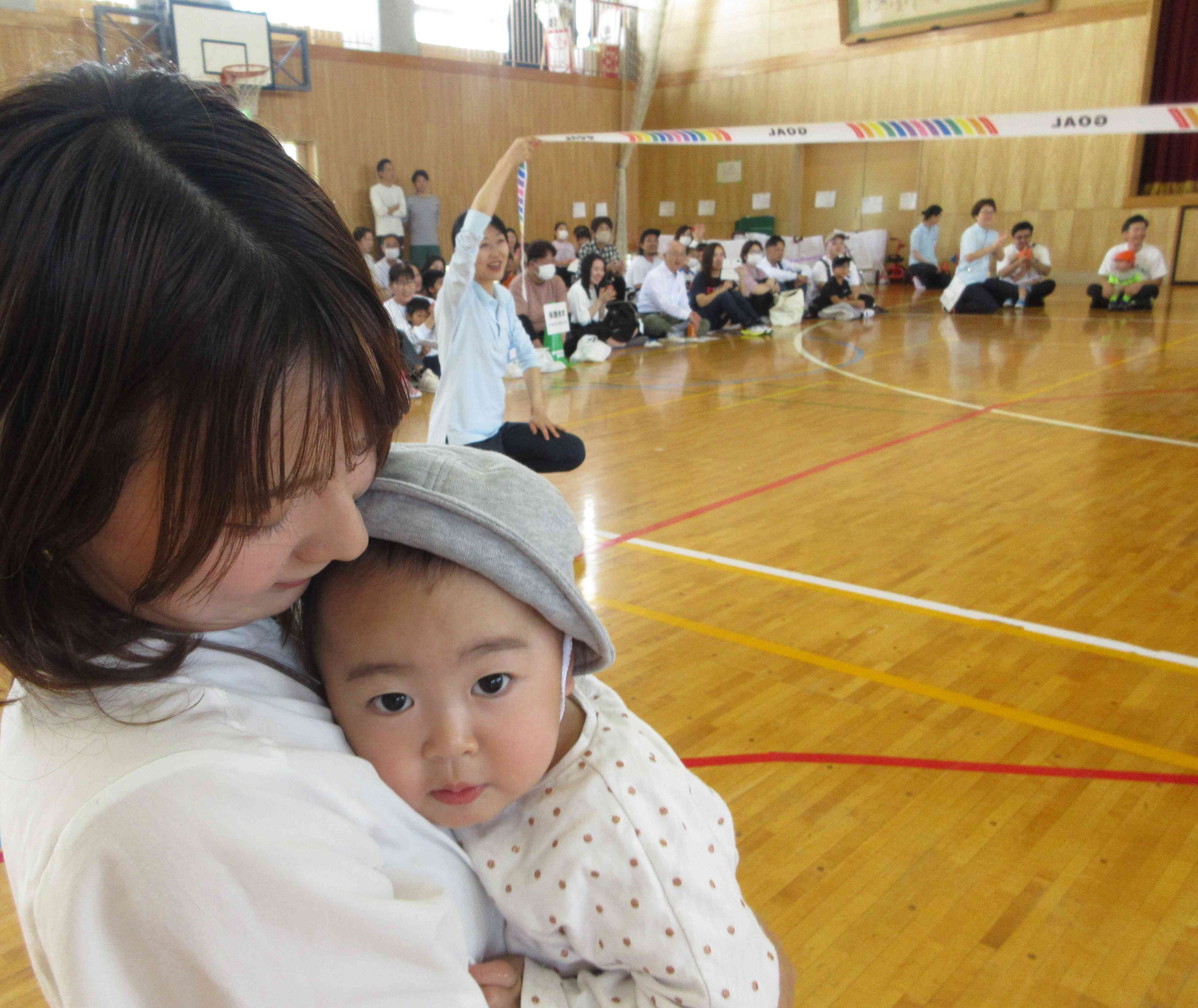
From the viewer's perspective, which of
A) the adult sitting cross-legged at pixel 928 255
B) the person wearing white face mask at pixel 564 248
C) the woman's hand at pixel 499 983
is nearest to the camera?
the woman's hand at pixel 499 983

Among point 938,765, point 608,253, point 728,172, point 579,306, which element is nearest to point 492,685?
point 938,765

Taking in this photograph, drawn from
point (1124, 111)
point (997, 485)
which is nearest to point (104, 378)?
point (997, 485)

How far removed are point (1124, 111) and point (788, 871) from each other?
211 inches

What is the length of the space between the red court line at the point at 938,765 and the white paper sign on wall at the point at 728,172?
1669 centimetres

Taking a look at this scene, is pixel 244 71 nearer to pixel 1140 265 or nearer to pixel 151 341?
pixel 1140 265

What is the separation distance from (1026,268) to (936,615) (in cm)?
1071

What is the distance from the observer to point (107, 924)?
1.57 feet

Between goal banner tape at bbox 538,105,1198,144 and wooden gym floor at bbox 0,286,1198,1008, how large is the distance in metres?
1.73

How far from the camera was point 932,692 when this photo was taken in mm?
2674

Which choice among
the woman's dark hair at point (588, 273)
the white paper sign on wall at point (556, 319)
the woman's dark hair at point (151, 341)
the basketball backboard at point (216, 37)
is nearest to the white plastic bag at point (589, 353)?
the white paper sign on wall at point (556, 319)

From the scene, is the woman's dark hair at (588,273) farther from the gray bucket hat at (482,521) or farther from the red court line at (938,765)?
the gray bucket hat at (482,521)

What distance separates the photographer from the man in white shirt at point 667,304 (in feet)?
34.0

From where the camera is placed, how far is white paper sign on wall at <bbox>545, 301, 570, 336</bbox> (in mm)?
8750

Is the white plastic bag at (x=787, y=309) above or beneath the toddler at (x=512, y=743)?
beneath
